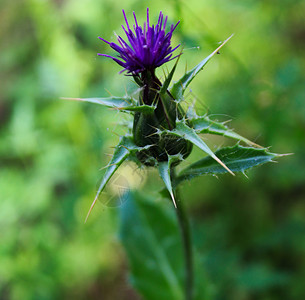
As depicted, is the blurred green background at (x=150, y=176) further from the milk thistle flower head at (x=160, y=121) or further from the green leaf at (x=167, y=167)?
the green leaf at (x=167, y=167)

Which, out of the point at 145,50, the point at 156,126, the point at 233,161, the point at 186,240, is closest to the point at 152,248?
the point at 186,240

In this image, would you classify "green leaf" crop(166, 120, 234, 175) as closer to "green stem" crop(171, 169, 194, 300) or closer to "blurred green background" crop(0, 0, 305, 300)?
"green stem" crop(171, 169, 194, 300)

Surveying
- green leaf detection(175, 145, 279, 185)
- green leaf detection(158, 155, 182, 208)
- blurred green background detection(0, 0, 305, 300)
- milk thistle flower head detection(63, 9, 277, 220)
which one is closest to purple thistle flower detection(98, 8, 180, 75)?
milk thistle flower head detection(63, 9, 277, 220)

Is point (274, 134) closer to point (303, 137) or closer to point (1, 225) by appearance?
point (303, 137)

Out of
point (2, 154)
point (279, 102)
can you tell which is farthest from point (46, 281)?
point (279, 102)

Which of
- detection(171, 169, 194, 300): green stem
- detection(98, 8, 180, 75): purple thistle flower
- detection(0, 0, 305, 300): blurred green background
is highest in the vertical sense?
detection(0, 0, 305, 300): blurred green background

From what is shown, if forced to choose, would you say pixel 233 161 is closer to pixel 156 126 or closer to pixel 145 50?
pixel 156 126
